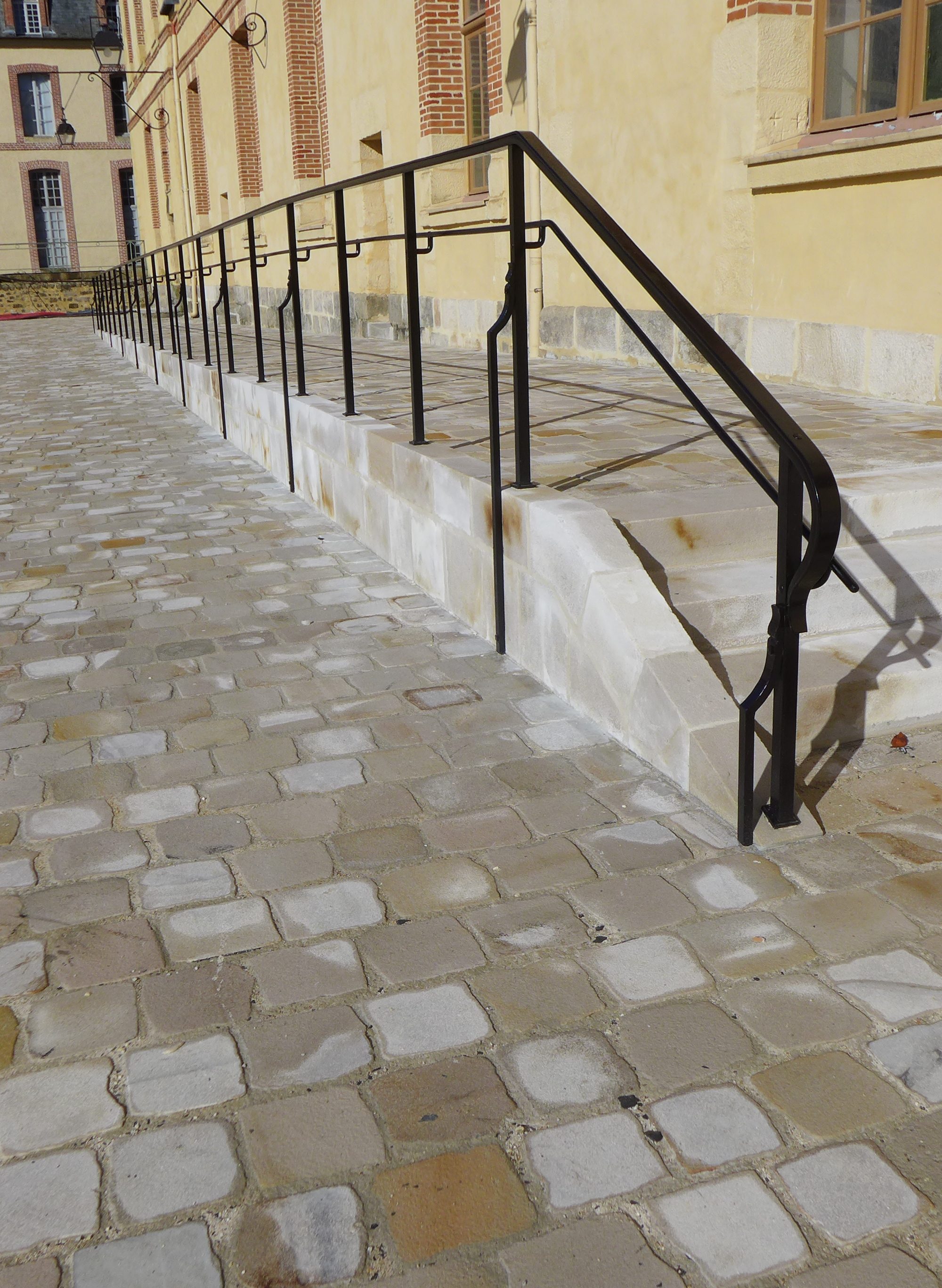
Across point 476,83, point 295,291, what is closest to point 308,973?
point 295,291

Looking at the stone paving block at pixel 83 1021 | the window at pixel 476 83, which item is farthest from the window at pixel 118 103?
the stone paving block at pixel 83 1021

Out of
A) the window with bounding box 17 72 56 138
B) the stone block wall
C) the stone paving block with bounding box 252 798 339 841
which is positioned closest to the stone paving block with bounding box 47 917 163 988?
the stone paving block with bounding box 252 798 339 841

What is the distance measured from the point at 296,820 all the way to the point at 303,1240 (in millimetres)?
1286

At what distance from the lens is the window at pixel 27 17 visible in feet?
130

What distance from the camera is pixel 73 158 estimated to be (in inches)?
1548

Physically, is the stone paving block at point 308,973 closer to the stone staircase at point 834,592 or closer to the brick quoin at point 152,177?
the stone staircase at point 834,592

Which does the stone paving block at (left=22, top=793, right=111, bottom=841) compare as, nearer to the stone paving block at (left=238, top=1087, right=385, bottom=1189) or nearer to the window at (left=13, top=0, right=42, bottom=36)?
the stone paving block at (left=238, top=1087, right=385, bottom=1189)

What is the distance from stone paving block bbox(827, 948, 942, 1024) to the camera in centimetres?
204

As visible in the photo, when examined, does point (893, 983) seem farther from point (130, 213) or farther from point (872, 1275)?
point (130, 213)

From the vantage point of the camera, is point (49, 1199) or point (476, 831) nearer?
point (49, 1199)

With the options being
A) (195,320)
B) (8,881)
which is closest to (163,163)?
(195,320)

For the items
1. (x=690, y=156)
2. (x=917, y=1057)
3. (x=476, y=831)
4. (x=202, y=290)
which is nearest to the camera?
(x=917, y=1057)

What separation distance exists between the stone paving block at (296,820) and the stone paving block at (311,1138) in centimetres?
90

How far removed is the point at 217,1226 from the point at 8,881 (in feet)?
3.85
